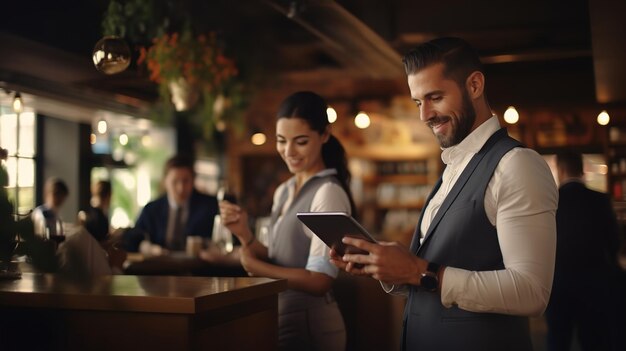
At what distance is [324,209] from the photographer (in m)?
2.58

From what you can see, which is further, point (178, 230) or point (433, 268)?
point (178, 230)

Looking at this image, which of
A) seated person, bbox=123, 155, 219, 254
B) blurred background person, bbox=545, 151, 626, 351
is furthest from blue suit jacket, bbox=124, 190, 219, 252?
blurred background person, bbox=545, 151, 626, 351

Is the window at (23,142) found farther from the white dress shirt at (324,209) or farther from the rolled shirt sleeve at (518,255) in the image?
the rolled shirt sleeve at (518,255)

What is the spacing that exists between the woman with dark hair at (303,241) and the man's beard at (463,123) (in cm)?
83

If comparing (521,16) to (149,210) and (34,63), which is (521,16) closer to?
(149,210)

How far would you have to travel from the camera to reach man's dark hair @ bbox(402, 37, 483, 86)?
5.90 feet

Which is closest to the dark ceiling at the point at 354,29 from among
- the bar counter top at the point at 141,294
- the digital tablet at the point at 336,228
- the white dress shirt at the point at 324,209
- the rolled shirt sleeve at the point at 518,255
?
the white dress shirt at the point at 324,209

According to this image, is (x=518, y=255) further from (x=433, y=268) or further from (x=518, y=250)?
(x=433, y=268)

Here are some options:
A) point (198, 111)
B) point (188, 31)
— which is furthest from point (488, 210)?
point (198, 111)

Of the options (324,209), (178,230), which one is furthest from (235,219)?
(178,230)

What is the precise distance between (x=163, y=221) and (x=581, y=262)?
315cm

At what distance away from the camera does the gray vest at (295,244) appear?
2.58 m

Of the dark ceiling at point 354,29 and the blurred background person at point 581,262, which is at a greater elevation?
the dark ceiling at point 354,29

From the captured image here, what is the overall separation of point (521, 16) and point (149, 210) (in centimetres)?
348
